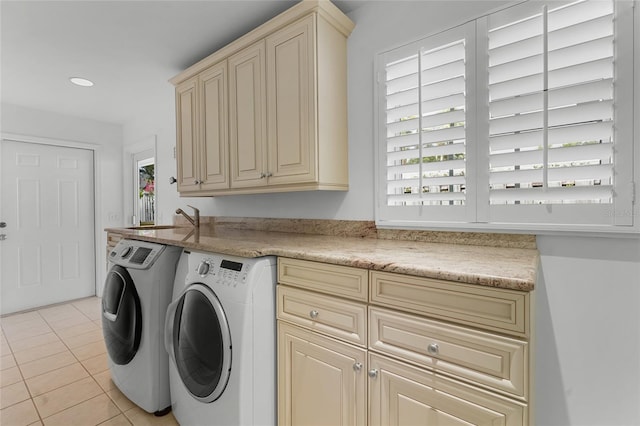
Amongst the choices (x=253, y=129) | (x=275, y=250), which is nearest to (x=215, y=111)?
(x=253, y=129)

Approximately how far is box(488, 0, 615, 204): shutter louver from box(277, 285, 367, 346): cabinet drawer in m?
0.82

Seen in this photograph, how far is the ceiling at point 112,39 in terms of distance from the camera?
171 cm

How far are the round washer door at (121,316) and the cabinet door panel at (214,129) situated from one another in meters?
0.82

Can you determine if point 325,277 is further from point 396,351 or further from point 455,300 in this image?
point 455,300

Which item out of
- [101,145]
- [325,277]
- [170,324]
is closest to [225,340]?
[170,324]

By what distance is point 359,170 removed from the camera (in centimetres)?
179

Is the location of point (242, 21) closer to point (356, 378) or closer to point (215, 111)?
point (215, 111)

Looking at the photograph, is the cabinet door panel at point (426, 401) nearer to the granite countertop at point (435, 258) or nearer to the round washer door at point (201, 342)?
the granite countertop at point (435, 258)

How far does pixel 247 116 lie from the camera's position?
193 centimetres

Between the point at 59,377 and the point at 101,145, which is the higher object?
the point at 101,145

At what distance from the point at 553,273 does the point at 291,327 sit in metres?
1.10

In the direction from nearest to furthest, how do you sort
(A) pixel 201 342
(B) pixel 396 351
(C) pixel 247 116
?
(B) pixel 396 351 → (A) pixel 201 342 → (C) pixel 247 116

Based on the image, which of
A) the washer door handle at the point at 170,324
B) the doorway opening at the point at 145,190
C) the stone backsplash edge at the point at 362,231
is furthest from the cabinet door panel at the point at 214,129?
the doorway opening at the point at 145,190

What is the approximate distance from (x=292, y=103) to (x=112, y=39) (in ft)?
4.52
